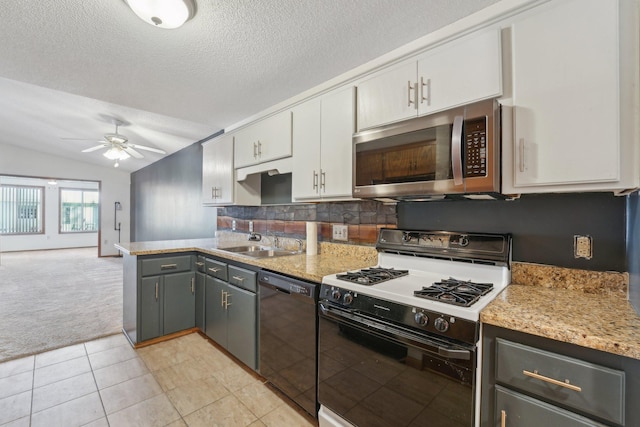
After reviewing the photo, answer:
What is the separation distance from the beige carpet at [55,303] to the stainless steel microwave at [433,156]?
3.16 m

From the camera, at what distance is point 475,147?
1.30 meters

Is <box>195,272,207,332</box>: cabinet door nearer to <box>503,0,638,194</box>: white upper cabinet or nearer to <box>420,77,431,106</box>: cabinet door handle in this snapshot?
<box>420,77,431,106</box>: cabinet door handle

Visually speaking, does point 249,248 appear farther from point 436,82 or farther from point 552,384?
point 552,384

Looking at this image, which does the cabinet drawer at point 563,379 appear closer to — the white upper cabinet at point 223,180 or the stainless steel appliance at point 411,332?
the stainless steel appliance at point 411,332

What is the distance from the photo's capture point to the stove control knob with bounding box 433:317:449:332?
1.12m

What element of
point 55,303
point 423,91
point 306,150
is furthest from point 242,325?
point 55,303

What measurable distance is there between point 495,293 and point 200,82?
2.52 metres

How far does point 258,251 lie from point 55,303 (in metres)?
3.20

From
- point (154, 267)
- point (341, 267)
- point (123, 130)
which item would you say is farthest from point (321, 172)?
point (123, 130)

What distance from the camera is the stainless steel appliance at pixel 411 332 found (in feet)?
3.63

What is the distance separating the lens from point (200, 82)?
2355 millimetres

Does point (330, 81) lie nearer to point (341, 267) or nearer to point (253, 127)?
point (253, 127)

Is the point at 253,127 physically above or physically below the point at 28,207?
above

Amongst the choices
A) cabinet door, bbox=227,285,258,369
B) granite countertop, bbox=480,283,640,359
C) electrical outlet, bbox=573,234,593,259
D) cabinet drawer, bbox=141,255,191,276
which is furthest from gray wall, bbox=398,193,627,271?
cabinet drawer, bbox=141,255,191,276
